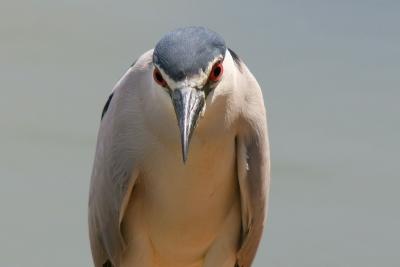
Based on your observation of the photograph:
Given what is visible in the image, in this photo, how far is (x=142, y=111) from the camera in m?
3.26

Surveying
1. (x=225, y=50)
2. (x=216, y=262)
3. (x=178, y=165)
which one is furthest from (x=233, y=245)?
(x=225, y=50)

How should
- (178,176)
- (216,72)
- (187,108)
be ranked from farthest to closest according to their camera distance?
(178,176) < (216,72) < (187,108)

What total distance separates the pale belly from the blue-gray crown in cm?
37

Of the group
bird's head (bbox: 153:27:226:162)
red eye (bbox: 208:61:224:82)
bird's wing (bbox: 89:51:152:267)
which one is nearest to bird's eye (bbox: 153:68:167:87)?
bird's head (bbox: 153:27:226:162)

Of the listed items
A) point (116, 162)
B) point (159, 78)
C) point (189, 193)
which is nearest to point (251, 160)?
point (189, 193)

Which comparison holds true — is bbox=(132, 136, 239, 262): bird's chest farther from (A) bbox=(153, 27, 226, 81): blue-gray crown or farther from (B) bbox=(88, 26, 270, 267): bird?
(A) bbox=(153, 27, 226, 81): blue-gray crown

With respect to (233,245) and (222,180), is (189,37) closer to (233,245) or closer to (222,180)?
(222,180)

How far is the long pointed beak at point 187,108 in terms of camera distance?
112 inches

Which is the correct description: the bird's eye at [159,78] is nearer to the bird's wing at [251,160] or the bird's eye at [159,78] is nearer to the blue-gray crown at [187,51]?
the blue-gray crown at [187,51]

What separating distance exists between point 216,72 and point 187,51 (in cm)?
10

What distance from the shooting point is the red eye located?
2.95m

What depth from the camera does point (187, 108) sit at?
2.85 m

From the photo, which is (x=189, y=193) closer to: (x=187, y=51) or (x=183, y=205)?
(x=183, y=205)

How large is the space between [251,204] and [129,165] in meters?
0.38
